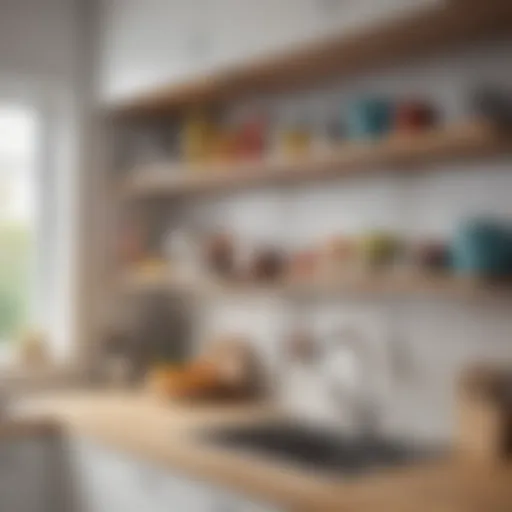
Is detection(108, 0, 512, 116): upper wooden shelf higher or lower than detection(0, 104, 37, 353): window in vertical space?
higher

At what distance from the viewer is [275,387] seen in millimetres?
3592

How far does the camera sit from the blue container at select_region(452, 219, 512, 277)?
2.65 metres

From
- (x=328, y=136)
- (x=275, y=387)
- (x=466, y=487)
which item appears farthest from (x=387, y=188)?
(x=466, y=487)

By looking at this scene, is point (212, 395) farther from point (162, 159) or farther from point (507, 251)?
point (507, 251)

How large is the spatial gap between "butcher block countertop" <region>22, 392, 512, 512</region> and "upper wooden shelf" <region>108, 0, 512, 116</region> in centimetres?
106

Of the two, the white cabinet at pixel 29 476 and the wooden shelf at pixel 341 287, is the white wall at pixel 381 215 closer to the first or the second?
the wooden shelf at pixel 341 287

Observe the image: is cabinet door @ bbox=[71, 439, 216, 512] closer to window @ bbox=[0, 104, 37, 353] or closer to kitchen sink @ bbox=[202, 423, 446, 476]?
kitchen sink @ bbox=[202, 423, 446, 476]

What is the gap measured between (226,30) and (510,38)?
84 cm

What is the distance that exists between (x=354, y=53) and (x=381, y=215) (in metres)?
0.51

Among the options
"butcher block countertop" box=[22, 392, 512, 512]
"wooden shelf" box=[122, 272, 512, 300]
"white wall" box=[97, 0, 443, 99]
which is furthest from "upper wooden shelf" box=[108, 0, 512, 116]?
"butcher block countertop" box=[22, 392, 512, 512]

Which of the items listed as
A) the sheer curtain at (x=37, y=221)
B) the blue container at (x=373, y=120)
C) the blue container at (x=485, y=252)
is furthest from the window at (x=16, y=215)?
the blue container at (x=485, y=252)

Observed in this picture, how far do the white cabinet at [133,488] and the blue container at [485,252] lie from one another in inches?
31.0

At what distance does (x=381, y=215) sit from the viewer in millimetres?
3189

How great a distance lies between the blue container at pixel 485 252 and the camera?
2654mm
